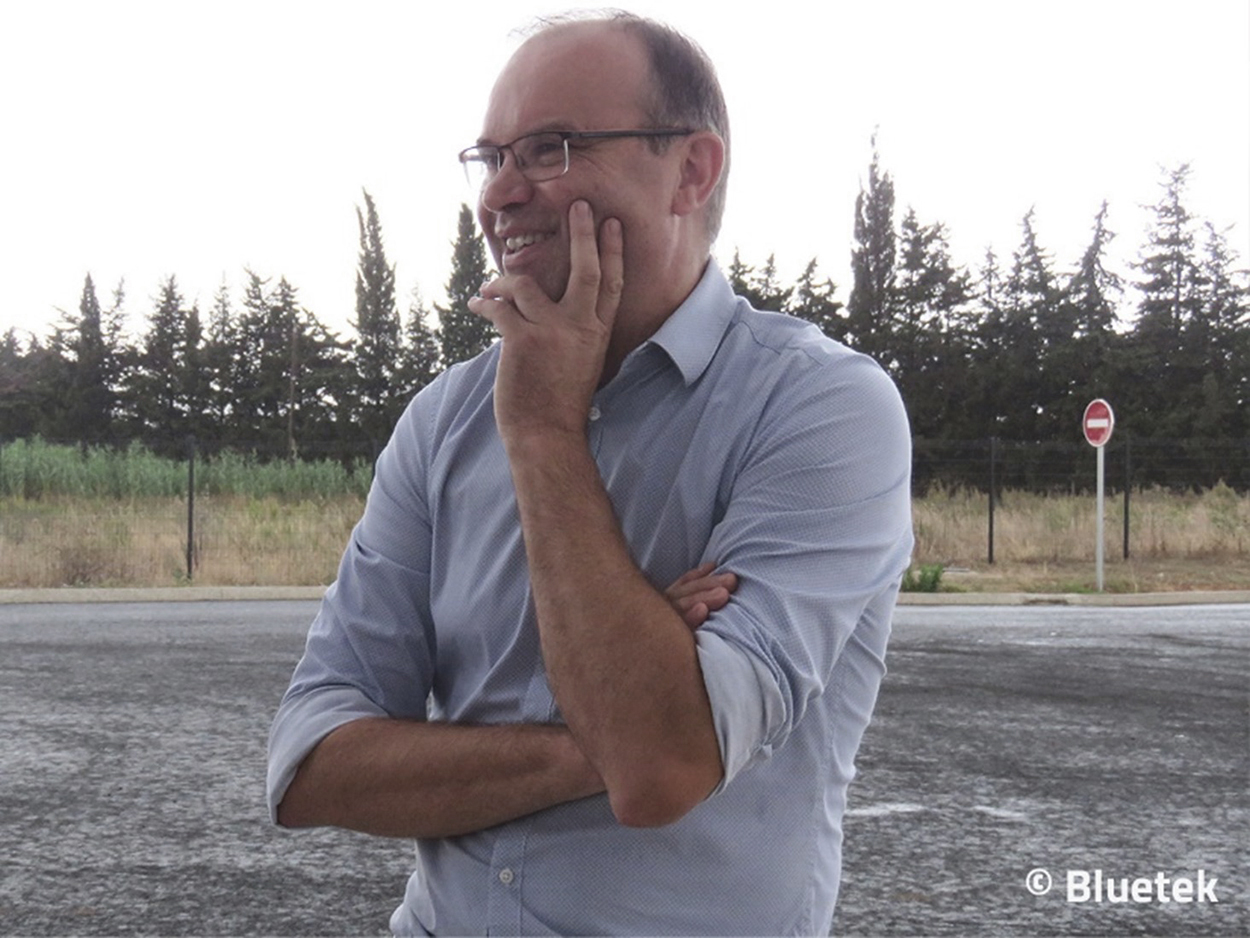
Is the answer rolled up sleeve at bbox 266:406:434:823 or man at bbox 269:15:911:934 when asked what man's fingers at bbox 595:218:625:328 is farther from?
rolled up sleeve at bbox 266:406:434:823

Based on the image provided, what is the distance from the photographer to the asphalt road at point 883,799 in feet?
15.7

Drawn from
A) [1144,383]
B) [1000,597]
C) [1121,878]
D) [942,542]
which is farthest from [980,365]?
[1121,878]

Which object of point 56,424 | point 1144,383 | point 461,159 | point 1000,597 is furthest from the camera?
point 56,424

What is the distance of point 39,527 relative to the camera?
21109 mm

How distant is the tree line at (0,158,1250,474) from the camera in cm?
4409

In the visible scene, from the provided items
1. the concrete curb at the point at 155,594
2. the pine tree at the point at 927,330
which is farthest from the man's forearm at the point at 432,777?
the pine tree at the point at 927,330

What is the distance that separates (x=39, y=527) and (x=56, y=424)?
32510 mm

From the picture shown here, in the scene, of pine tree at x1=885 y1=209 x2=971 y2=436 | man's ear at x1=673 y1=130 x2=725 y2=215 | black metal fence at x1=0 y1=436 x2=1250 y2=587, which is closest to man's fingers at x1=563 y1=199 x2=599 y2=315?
man's ear at x1=673 y1=130 x2=725 y2=215

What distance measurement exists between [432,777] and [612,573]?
0.35 meters

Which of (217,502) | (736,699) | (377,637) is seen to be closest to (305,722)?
(377,637)

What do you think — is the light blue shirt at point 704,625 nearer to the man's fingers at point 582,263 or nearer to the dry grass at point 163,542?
the man's fingers at point 582,263

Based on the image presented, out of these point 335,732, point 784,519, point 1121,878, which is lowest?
point 1121,878

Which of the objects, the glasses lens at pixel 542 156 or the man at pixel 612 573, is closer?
the man at pixel 612 573

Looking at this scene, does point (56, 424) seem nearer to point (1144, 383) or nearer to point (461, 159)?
point (1144, 383)
